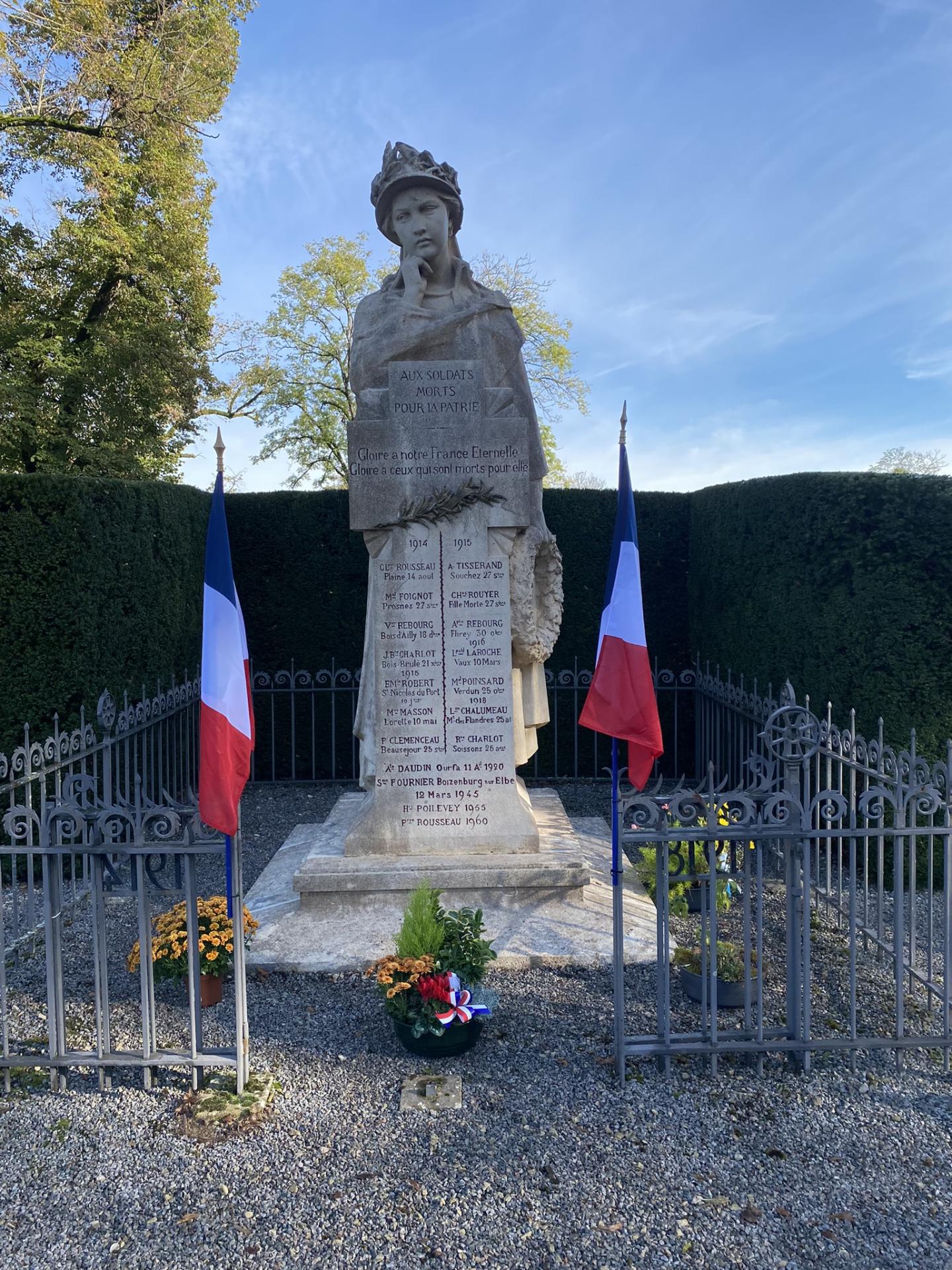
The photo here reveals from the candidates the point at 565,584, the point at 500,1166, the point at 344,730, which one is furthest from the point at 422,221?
the point at 344,730

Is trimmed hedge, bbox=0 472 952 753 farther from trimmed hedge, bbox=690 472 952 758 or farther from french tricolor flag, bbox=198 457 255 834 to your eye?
french tricolor flag, bbox=198 457 255 834

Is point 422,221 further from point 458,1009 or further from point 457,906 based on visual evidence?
point 458,1009

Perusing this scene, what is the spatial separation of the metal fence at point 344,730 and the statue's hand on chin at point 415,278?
17.0 ft

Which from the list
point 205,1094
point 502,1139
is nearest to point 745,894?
point 502,1139

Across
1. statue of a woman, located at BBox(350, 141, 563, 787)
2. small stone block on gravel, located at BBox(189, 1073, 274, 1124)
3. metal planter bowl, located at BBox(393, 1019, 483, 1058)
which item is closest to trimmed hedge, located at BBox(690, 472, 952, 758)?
statue of a woman, located at BBox(350, 141, 563, 787)

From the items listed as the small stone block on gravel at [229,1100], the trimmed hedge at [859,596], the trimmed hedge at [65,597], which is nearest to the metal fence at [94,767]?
the trimmed hedge at [65,597]

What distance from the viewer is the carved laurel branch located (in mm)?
5629

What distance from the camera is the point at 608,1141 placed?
3240mm

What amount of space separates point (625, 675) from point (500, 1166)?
2252mm

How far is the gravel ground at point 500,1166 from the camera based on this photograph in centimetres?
272

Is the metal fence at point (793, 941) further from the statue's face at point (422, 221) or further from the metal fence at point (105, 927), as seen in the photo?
the statue's face at point (422, 221)

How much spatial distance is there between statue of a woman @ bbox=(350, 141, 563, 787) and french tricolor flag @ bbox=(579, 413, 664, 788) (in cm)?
146

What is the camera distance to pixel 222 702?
376 cm

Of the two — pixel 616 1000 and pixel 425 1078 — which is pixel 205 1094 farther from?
pixel 616 1000
